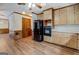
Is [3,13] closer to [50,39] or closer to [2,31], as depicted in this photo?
[2,31]

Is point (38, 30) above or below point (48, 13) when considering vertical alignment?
below

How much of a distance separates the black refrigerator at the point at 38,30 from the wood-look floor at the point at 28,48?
8 centimetres

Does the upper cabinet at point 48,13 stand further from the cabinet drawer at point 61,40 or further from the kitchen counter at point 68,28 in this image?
the cabinet drawer at point 61,40

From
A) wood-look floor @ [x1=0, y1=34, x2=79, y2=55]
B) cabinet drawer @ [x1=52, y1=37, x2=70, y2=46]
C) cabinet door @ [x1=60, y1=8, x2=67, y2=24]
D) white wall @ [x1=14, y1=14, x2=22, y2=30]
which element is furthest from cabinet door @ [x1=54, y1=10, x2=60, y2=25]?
white wall @ [x1=14, y1=14, x2=22, y2=30]

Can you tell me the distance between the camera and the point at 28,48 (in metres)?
2.23

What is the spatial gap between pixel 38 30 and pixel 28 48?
0.36m

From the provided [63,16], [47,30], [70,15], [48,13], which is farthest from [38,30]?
[70,15]

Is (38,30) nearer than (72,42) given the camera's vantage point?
No

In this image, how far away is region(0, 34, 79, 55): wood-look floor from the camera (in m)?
2.19

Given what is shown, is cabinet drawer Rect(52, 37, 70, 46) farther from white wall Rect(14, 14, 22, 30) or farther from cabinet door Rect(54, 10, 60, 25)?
white wall Rect(14, 14, 22, 30)

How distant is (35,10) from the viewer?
2232 mm

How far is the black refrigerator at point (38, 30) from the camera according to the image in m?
2.26

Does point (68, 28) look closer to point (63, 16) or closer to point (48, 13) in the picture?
point (63, 16)

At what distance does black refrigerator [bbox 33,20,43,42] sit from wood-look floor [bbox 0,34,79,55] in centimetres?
8
